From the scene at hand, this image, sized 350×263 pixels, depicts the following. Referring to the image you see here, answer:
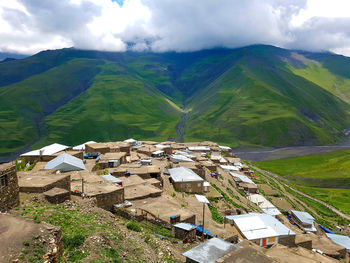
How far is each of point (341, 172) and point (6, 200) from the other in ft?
316

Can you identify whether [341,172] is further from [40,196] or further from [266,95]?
[266,95]

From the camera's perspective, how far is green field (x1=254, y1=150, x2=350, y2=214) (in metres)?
68.6

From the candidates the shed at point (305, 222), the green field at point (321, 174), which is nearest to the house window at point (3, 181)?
the shed at point (305, 222)

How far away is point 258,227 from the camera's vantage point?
86.6 feet

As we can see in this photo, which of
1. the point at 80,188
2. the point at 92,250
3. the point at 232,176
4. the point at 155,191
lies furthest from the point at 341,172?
the point at 92,250

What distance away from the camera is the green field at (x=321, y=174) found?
6862 cm

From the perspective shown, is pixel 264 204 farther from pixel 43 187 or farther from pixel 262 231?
pixel 43 187

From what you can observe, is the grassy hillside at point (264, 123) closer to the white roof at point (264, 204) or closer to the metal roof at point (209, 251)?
the white roof at point (264, 204)

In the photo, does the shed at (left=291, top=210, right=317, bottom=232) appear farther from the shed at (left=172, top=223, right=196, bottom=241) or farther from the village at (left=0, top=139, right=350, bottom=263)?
the shed at (left=172, top=223, right=196, bottom=241)

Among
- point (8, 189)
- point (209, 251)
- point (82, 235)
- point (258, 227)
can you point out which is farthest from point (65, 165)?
point (258, 227)

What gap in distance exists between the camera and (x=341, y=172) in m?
85.9

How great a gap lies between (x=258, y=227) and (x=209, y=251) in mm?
13945

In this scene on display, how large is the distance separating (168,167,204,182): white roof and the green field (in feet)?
142

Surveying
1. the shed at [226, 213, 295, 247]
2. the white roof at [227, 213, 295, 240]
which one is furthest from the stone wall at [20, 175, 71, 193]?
the white roof at [227, 213, 295, 240]
